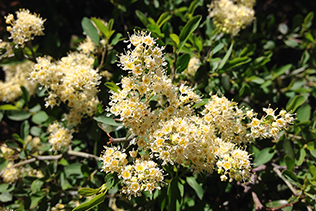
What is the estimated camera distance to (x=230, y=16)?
2.44 m

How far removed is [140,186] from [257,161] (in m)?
1.13

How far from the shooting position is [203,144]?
5.32ft

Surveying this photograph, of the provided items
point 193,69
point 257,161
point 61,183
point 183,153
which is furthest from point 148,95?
point 61,183

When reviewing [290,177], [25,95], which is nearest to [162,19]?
[25,95]

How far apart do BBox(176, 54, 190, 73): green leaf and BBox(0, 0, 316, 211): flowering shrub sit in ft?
0.04

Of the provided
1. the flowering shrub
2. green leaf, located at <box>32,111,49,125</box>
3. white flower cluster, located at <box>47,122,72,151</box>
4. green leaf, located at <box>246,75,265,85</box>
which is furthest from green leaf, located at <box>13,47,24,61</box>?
green leaf, located at <box>246,75,265,85</box>

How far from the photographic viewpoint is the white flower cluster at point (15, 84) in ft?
8.31

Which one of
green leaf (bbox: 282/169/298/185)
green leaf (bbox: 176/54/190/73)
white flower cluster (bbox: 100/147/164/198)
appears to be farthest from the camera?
green leaf (bbox: 176/54/190/73)

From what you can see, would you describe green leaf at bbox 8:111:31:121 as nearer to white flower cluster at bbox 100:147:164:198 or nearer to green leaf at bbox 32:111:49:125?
green leaf at bbox 32:111:49:125

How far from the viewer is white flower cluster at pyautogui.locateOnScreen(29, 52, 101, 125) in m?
1.85

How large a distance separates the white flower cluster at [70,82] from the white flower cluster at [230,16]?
146 centimetres

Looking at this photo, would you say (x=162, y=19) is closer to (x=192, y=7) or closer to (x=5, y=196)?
(x=192, y=7)

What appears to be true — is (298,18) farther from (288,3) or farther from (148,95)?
(148,95)

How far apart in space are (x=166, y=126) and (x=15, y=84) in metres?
2.11
